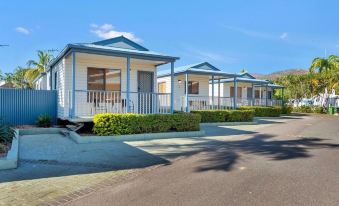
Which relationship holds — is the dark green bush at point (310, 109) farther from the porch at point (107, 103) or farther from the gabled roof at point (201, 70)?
the porch at point (107, 103)

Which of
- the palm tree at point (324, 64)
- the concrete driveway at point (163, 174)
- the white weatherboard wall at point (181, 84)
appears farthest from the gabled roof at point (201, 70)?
the palm tree at point (324, 64)

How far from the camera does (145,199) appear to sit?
479 cm

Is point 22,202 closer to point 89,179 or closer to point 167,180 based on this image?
point 89,179

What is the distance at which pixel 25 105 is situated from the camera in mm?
14320

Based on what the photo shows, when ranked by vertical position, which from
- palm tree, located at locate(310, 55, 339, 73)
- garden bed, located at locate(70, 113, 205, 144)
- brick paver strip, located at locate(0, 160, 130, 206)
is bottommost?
brick paver strip, located at locate(0, 160, 130, 206)

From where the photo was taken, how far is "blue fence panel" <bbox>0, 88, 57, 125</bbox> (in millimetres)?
13867

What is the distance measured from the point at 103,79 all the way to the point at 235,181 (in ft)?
Result: 35.1

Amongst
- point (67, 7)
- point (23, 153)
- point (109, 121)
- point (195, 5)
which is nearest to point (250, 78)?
point (195, 5)

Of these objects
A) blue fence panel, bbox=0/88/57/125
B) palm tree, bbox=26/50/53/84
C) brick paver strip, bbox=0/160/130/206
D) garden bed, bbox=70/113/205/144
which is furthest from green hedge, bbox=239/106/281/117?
palm tree, bbox=26/50/53/84

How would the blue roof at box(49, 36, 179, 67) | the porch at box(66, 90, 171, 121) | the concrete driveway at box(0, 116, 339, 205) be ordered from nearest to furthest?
the concrete driveway at box(0, 116, 339, 205) < the blue roof at box(49, 36, 179, 67) < the porch at box(66, 90, 171, 121)

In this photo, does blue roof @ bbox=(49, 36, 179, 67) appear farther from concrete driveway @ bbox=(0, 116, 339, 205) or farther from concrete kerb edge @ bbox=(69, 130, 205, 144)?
concrete driveway @ bbox=(0, 116, 339, 205)

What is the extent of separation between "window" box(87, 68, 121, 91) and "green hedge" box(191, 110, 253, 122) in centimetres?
550

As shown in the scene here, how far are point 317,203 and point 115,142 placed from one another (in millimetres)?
7446

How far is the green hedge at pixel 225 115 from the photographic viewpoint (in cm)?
1811
